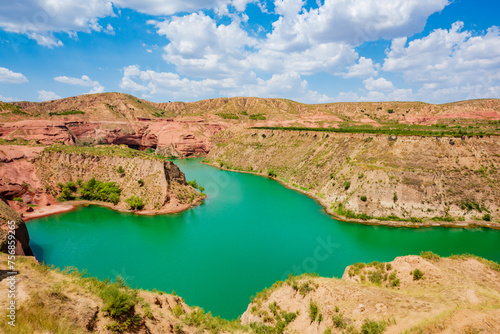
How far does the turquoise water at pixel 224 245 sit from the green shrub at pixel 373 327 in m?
10.9

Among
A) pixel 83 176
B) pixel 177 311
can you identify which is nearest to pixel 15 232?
pixel 177 311

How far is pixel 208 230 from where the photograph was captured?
36.9 m

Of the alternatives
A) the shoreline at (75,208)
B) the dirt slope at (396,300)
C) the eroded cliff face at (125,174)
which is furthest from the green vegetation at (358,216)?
the eroded cliff face at (125,174)

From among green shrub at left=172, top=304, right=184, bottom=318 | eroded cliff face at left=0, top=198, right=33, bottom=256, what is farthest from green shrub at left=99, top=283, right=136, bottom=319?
eroded cliff face at left=0, top=198, right=33, bottom=256

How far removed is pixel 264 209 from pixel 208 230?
515 inches

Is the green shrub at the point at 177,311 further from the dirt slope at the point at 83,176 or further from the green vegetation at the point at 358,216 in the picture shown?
the green vegetation at the point at 358,216

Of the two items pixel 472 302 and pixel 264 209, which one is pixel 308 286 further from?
pixel 264 209

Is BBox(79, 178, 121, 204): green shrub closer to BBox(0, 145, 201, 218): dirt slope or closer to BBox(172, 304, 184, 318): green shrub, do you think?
BBox(0, 145, 201, 218): dirt slope

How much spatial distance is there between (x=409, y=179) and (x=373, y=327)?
37820 millimetres

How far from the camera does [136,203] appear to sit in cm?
4303

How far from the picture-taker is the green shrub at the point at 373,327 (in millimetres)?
12531

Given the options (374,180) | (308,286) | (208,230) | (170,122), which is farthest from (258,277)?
(170,122)

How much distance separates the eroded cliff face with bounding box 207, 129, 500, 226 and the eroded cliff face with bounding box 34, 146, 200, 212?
2752 centimetres

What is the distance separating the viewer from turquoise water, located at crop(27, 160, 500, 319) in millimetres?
24938
